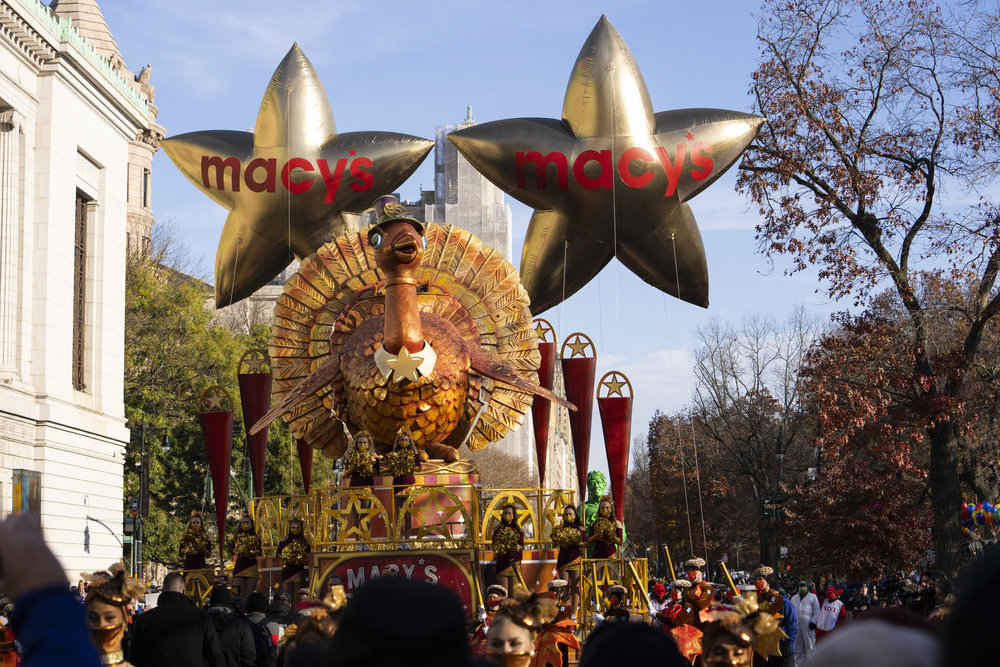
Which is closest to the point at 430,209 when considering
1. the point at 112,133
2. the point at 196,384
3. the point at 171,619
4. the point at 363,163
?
the point at 196,384

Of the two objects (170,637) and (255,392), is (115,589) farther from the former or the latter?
(255,392)

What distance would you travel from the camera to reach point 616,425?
15664 mm

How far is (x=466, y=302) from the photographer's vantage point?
15594mm

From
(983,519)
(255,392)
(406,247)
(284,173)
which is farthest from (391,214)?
(983,519)

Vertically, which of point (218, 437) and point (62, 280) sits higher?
point (62, 280)

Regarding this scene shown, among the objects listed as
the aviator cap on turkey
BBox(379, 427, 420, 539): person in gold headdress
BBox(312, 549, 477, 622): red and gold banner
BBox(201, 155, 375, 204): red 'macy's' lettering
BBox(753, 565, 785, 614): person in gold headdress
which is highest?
BBox(201, 155, 375, 204): red 'macy's' lettering

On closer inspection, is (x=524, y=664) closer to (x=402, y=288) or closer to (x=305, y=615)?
(x=305, y=615)

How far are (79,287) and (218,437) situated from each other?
20.4 m

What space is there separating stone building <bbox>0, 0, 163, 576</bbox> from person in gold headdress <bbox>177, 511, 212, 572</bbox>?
14.7 m

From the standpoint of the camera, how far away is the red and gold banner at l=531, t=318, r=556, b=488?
16703 mm

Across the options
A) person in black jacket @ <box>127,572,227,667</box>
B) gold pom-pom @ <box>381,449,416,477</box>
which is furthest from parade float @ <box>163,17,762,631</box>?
person in black jacket @ <box>127,572,227,667</box>

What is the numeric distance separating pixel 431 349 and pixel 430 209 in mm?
51043

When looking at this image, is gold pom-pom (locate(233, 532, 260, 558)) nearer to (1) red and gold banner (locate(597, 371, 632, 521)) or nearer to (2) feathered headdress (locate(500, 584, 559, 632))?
(1) red and gold banner (locate(597, 371, 632, 521))

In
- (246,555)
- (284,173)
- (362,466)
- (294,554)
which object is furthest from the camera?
(284,173)
